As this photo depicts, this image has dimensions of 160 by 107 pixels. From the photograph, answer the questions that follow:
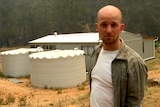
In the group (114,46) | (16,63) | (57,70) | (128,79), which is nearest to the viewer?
(128,79)

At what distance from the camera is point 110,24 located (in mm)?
2289

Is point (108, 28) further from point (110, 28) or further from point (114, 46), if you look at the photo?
point (114, 46)

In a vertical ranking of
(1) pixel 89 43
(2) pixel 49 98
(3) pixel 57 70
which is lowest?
(2) pixel 49 98

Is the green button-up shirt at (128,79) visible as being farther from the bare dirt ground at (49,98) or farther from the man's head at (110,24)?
the bare dirt ground at (49,98)

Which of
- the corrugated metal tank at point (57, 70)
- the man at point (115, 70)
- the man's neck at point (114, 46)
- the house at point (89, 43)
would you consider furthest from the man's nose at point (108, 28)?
the house at point (89, 43)

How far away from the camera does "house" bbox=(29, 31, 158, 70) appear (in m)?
22.0

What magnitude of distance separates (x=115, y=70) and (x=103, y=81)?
0.53ft

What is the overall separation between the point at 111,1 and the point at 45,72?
1188 inches

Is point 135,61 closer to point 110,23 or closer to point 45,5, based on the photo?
point 110,23

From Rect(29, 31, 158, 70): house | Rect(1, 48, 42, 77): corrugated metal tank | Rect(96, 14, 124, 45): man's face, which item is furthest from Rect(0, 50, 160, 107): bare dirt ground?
Rect(96, 14, 124, 45): man's face

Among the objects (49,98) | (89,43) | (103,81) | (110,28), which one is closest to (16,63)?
(89,43)

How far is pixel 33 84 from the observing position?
18062mm

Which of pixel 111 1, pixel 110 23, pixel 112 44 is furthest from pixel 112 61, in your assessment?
pixel 111 1

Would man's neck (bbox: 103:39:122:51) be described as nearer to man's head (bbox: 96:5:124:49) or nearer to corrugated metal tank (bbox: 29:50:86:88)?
man's head (bbox: 96:5:124:49)
